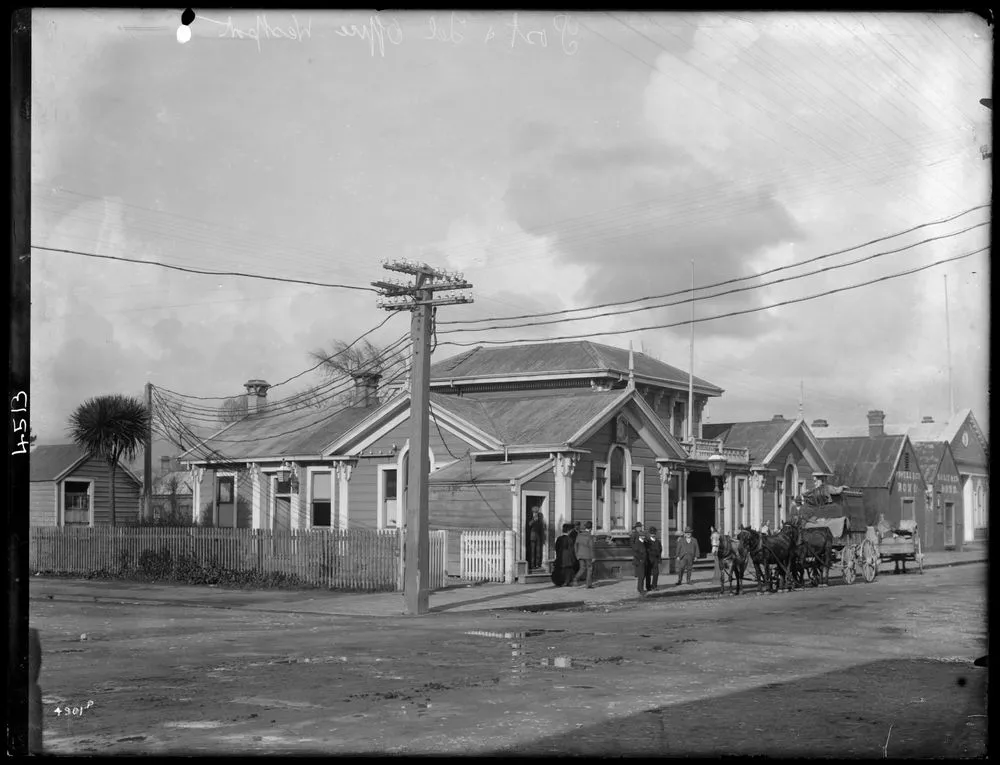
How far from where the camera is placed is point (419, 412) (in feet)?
74.4

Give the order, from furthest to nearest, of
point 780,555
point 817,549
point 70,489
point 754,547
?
point 70,489
point 817,549
point 780,555
point 754,547

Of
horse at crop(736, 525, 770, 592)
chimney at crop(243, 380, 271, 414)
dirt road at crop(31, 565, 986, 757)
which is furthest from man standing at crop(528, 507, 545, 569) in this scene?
chimney at crop(243, 380, 271, 414)

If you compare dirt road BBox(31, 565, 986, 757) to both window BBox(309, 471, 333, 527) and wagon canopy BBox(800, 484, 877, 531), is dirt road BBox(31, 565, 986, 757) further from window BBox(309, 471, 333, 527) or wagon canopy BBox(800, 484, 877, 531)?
wagon canopy BBox(800, 484, 877, 531)

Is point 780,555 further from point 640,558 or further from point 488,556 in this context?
point 488,556

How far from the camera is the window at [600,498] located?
3319cm

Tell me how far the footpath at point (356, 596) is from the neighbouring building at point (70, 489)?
18.1 metres

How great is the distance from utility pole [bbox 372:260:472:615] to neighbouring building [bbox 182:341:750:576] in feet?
25.3

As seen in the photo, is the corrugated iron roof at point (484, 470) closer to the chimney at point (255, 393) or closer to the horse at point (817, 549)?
the horse at point (817, 549)

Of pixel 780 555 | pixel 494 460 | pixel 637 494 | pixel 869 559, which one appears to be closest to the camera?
pixel 780 555

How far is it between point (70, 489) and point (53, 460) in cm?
194

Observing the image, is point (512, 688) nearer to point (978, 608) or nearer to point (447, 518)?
point (978, 608)

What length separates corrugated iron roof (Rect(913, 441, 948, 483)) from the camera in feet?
193

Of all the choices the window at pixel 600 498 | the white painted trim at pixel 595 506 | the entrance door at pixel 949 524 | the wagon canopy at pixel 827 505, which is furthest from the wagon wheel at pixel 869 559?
the entrance door at pixel 949 524

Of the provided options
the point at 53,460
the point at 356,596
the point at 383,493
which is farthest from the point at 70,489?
the point at 356,596
